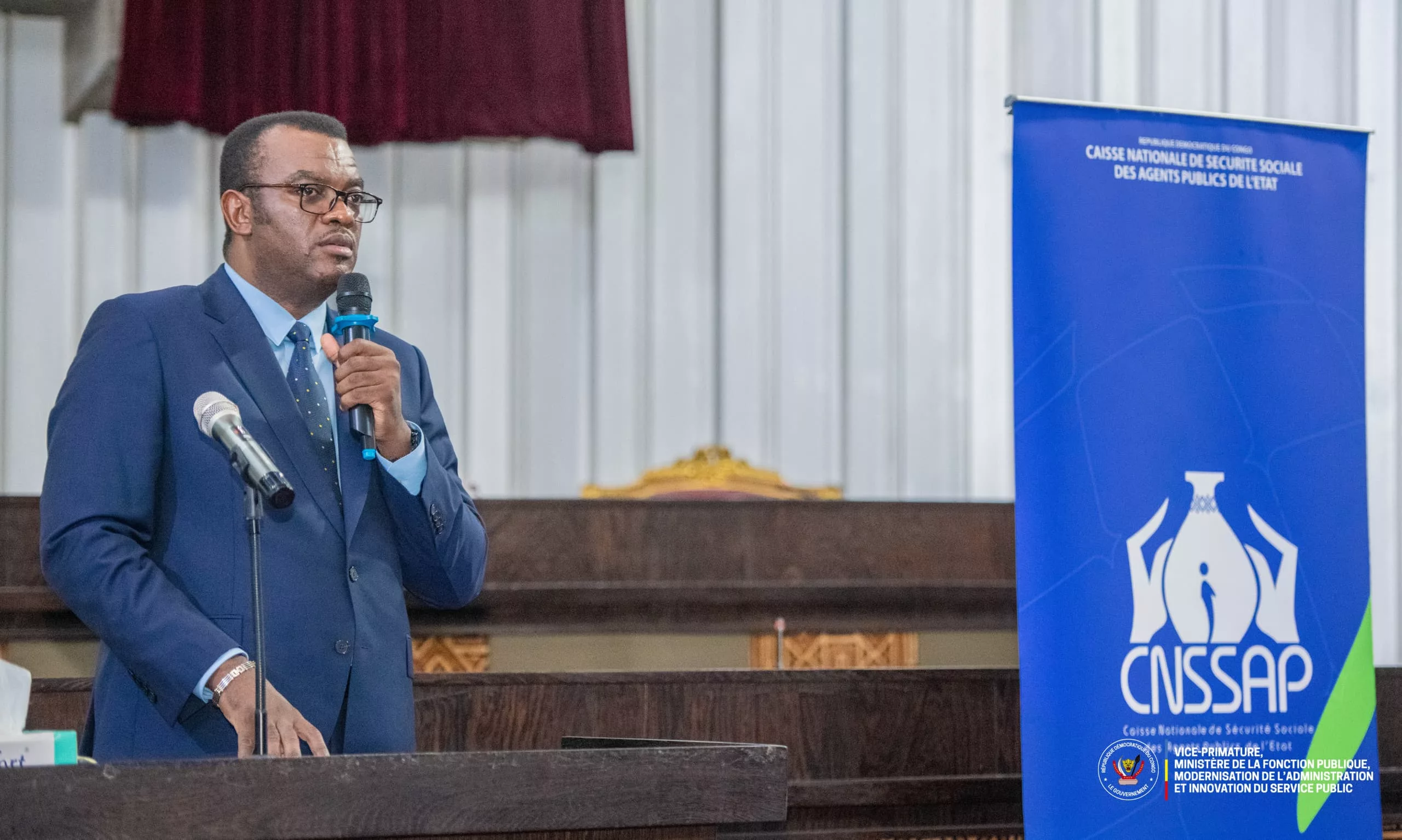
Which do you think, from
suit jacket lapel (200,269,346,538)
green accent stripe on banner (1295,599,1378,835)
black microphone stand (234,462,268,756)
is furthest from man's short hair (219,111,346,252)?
green accent stripe on banner (1295,599,1378,835)

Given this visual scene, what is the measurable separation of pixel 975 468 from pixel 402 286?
7.13 feet

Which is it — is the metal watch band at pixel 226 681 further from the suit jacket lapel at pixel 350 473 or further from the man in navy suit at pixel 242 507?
the suit jacket lapel at pixel 350 473

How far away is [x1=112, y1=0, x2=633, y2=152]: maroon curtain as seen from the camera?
4875 mm

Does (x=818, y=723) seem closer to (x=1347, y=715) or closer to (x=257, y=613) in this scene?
(x=1347, y=715)

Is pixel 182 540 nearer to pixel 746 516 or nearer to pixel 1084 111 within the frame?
pixel 1084 111

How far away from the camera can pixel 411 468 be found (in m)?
1.87

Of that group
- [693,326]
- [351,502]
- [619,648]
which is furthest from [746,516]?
[351,502]

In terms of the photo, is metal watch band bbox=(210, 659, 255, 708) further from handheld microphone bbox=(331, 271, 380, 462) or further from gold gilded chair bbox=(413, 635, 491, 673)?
gold gilded chair bbox=(413, 635, 491, 673)

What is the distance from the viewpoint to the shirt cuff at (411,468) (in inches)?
73.1

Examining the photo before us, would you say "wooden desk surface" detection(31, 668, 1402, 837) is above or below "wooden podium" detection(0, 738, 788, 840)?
below

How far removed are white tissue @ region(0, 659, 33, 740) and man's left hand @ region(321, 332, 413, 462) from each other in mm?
446

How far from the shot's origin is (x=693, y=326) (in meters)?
5.55

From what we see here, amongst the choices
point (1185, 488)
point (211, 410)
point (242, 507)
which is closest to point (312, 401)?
point (242, 507)

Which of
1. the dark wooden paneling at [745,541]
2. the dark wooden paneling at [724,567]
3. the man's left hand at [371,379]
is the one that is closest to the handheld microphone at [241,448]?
the man's left hand at [371,379]
